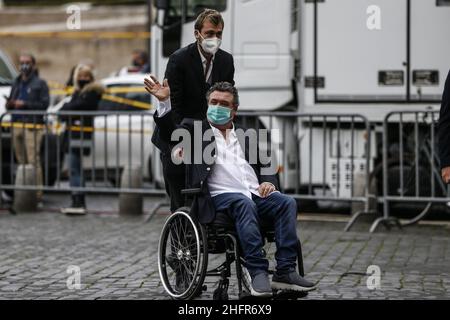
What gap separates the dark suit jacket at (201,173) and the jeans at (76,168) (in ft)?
22.1

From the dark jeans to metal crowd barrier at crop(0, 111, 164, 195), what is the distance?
675 cm

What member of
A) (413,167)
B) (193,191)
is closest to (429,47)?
(413,167)

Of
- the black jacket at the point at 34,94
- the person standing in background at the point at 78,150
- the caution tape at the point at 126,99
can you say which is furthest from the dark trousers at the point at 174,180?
the caution tape at the point at 126,99

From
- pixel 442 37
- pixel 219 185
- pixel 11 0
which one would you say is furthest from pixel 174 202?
pixel 11 0

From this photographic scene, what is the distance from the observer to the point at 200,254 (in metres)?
7.79

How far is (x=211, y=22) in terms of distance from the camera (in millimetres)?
8391

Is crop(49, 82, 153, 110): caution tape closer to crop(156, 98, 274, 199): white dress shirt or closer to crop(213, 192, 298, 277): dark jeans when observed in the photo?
crop(156, 98, 274, 199): white dress shirt

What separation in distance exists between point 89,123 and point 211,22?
6774 mm

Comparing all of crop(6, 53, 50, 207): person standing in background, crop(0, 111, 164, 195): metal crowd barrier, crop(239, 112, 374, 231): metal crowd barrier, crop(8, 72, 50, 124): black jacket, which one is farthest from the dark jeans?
crop(8, 72, 50, 124): black jacket

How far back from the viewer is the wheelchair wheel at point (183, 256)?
7.84 meters

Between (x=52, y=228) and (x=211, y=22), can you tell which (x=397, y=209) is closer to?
(x=52, y=228)

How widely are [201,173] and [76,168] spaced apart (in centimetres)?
713

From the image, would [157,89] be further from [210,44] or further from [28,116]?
[28,116]

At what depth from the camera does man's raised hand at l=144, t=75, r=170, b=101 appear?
8.10 metres
